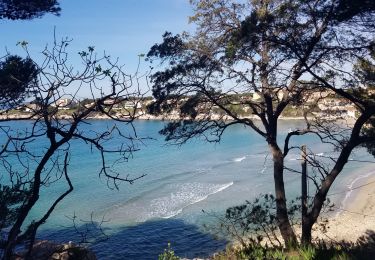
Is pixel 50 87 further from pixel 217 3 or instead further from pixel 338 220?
pixel 338 220

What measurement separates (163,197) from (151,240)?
7.99 metres

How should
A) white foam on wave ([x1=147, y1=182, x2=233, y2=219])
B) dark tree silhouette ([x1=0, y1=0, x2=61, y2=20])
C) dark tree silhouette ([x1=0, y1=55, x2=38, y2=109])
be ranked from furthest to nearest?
white foam on wave ([x1=147, y1=182, x2=233, y2=219]) → dark tree silhouette ([x1=0, y1=0, x2=61, y2=20]) → dark tree silhouette ([x1=0, y1=55, x2=38, y2=109])

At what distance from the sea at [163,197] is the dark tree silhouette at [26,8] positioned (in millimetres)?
2894

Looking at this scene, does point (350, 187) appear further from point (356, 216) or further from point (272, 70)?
point (272, 70)

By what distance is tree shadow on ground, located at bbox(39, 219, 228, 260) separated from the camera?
17031mm

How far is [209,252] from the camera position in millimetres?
16969

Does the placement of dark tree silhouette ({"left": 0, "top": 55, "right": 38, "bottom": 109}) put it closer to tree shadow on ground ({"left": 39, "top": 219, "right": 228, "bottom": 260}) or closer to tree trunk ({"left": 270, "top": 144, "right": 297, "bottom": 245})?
tree trunk ({"left": 270, "top": 144, "right": 297, "bottom": 245})

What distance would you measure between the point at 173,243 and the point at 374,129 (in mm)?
10053

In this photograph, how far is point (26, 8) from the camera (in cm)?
684

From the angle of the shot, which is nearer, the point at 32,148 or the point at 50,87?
the point at 50,87

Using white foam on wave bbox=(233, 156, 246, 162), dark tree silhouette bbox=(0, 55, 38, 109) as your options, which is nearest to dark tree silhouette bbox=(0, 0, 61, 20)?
dark tree silhouette bbox=(0, 55, 38, 109)

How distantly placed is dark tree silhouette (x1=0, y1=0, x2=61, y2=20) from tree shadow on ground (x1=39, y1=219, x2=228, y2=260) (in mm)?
10749

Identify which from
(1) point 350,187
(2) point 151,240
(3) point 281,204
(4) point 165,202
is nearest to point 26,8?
(3) point 281,204

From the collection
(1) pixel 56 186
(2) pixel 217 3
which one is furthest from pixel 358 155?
(2) pixel 217 3
